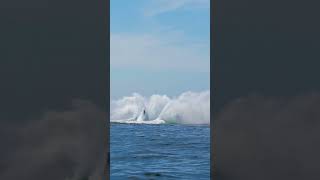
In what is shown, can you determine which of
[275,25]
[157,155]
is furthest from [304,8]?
[157,155]

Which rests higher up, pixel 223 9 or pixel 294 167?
pixel 223 9

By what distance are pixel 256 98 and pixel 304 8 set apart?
4.80 feet

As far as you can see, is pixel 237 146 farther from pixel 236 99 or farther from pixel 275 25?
pixel 275 25

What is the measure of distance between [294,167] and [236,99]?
4.24 feet
